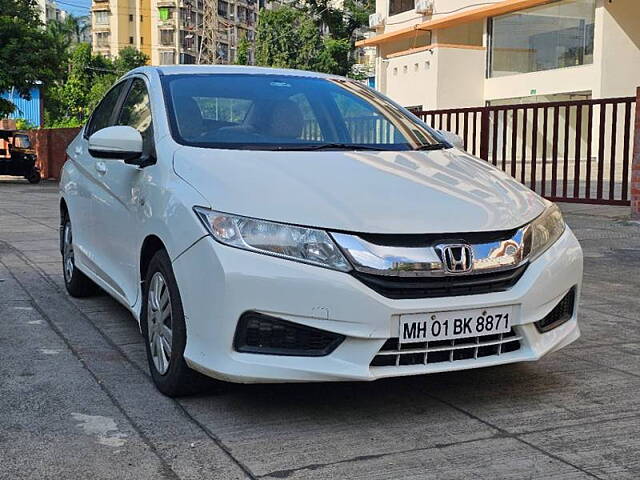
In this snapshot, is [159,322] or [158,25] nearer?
[159,322]

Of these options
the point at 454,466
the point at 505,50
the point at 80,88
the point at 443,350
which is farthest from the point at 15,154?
the point at 80,88

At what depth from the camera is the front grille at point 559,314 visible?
385 centimetres

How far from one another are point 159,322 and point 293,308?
94 centimetres

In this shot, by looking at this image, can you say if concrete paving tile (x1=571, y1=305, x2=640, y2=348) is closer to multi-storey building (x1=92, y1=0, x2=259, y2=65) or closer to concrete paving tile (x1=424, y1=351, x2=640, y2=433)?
concrete paving tile (x1=424, y1=351, x2=640, y2=433)

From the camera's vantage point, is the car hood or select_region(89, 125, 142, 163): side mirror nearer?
the car hood

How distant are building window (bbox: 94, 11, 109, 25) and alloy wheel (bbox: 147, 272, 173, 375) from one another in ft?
370

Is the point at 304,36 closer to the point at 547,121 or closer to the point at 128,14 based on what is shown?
the point at 547,121

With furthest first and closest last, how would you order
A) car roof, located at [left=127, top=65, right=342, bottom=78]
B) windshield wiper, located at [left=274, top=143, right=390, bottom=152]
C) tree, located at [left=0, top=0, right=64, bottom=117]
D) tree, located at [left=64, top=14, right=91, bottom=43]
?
tree, located at [left=64, top=14, right=91, bottom=43] → tree, located at [left=0, top=0, right=64, bottom=117] → car roof, located at [left=127, top=65, right=342, bottom=78] → windshield wiper, located at [left=274, top=143, right=390, bottom=152]

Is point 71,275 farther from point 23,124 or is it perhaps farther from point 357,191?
point 23,124

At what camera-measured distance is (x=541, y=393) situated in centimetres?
407

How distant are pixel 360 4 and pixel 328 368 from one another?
52.9 m

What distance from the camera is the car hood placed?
3527 millimetres

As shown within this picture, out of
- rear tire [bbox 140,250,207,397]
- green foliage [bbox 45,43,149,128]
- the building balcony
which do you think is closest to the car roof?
rear tire [bbox 140,250,207,397]

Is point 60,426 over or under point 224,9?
under
